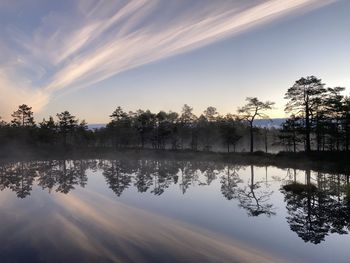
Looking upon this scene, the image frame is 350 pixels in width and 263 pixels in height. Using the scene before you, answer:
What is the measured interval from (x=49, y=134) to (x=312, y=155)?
2957 inches

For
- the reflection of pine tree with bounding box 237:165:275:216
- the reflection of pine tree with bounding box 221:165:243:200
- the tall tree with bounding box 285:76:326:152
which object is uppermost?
the tall tree with bounding box 285:76:326:152

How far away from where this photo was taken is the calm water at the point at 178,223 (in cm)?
1168

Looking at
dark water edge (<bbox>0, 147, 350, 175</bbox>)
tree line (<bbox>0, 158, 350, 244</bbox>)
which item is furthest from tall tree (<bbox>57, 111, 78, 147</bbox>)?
tree line (<bbox>0, 158, 350, 244</bbox>)

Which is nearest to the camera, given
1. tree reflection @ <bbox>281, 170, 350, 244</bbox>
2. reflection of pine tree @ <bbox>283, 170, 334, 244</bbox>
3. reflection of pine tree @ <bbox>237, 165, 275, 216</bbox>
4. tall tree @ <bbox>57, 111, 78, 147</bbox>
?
reflection of pine tree @ <bbox>283, 170, 334, 244</bbox>

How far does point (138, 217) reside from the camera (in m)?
17.8

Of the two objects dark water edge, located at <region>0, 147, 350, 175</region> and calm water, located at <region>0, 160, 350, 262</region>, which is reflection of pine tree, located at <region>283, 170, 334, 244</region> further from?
dark water edge, located at <region>0, 147, 350, 175</region>

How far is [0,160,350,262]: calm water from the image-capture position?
11680 mm

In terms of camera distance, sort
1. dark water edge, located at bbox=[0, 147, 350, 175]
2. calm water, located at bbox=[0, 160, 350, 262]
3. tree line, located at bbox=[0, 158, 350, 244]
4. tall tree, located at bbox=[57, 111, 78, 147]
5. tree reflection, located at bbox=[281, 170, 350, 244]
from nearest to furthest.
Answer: calm water, located at bbox=[0, 160, 350, 262]
tree reflection, located at bbox=[281, 170, 350, 244]
tree line, located at bbox=[0, 158, 350, 244]
dark water edge, located at bbox=[0, 147, 350, 175]
tall tree, located at bbox=[57, 111, 78, 147]

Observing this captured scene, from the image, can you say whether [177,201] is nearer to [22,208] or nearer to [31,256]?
[22,208]

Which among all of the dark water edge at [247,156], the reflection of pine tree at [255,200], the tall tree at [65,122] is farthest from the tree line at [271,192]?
the tall tree at [65,122]

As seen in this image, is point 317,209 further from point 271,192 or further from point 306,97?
point 306,97

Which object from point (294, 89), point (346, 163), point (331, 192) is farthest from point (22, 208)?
point (294, 89)

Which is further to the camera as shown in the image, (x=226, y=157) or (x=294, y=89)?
(x=226, y=157)

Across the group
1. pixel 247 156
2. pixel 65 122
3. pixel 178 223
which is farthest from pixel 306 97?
pixel 65 122
